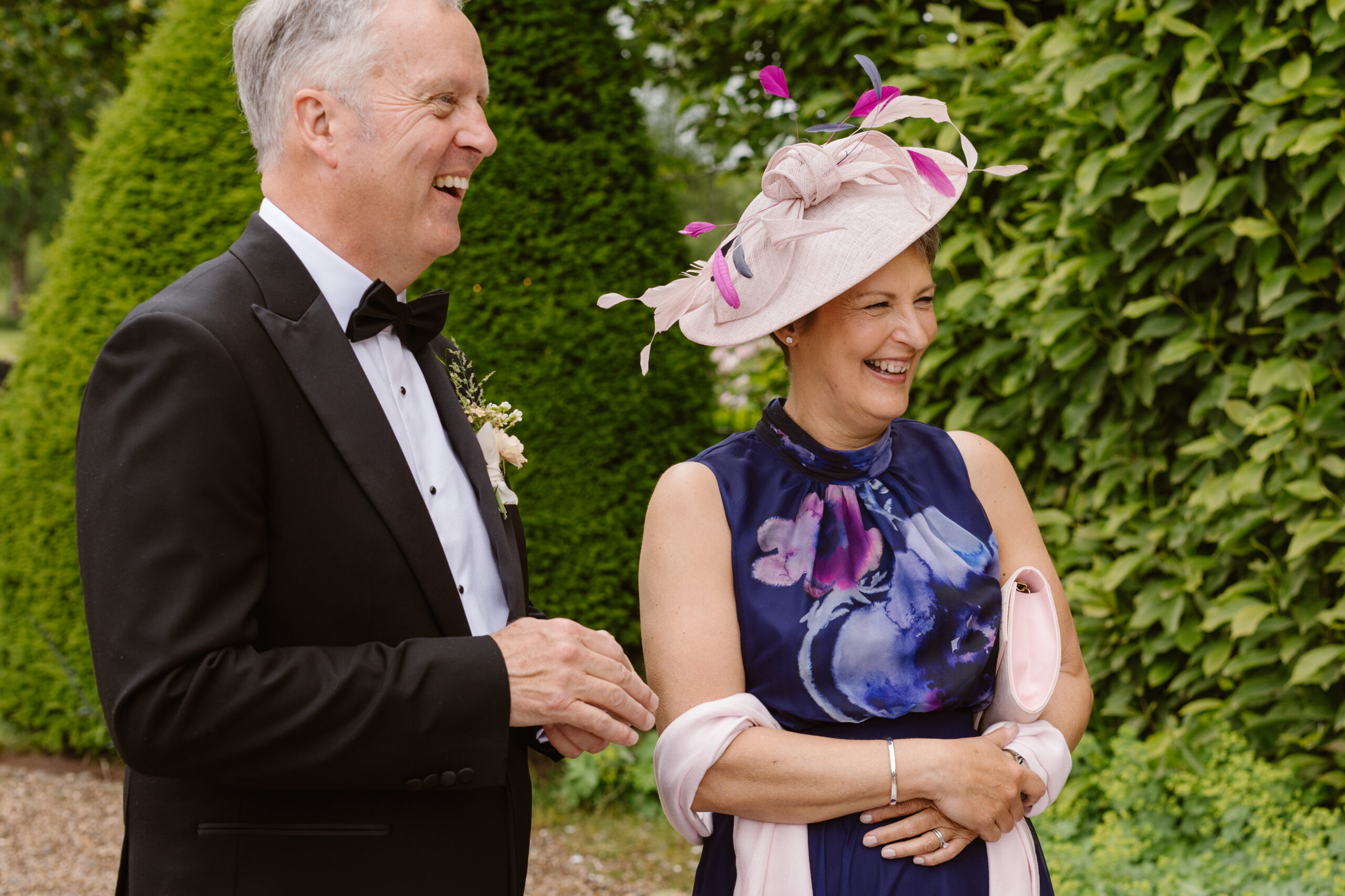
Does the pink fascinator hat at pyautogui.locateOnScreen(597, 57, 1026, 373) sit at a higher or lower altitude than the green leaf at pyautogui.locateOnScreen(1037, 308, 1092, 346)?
higher

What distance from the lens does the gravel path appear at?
14.3ft

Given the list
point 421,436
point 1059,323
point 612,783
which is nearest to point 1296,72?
point 1059,323

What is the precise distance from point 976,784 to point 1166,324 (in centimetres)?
221

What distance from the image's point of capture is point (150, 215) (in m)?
4.95

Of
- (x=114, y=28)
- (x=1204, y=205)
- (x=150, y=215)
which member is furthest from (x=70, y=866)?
(x=114, y=28)

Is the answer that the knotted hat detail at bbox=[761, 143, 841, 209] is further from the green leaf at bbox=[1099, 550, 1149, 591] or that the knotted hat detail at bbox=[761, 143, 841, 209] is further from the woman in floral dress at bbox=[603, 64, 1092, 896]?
the green leaf at bbox=[1099, 550, 1149, 591]

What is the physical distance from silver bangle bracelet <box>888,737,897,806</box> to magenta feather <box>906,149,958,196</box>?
1.04 metres

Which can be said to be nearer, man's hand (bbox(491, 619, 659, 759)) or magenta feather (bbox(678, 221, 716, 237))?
man's hand (bbox(491, 619, 659, 759))

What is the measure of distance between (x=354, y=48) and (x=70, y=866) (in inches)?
162

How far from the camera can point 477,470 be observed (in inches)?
76.7

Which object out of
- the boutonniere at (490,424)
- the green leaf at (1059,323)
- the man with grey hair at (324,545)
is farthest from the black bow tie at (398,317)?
the green leaf at (1059,323)

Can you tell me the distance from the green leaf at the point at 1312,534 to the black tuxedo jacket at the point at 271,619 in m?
2.59


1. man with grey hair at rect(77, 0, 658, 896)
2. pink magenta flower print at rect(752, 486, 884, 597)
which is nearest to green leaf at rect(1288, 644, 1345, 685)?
pink magenta flower print at rect(752, 486, 884, 597)

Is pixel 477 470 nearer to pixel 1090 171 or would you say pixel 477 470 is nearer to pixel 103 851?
pixel 1090 171
